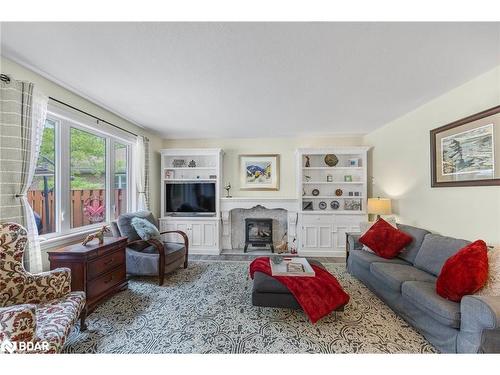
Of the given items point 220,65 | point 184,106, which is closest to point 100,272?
point 184,106

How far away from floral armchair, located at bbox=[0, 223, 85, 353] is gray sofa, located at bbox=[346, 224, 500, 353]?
2783mm

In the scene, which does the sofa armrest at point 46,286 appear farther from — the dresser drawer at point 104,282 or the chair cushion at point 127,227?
the chair cushion at point 127,227

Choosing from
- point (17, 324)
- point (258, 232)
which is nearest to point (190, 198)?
point (258, 232)

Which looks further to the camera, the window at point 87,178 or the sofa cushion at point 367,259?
the window at point 87,178

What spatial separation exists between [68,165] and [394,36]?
3.73m

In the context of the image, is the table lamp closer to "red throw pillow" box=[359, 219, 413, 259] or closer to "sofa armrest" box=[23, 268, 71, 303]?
"red throw pillow" box=[359, 219, 413, 259]

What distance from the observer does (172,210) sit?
4680 millimetres

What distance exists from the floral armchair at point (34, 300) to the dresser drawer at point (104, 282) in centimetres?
32

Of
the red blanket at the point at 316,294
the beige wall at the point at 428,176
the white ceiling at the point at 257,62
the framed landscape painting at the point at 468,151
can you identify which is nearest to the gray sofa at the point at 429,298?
the beige wall at the point at 428,176

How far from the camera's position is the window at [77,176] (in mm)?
2486

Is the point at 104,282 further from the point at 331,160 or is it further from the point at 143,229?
the point at 331,160

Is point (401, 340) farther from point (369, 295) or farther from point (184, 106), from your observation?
point (184, 106)

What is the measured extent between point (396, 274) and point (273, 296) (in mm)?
1378

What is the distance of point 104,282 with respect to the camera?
243cm
